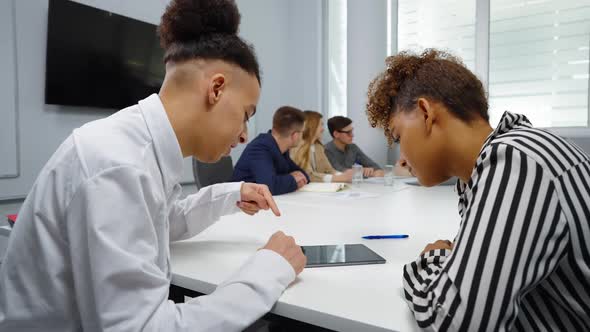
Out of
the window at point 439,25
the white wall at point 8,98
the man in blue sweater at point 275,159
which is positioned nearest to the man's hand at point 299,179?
the man in blue sweater at point 275,159

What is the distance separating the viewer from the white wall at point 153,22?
106 inches

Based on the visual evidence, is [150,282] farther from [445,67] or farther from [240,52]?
[445,67]

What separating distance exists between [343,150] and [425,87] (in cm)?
323

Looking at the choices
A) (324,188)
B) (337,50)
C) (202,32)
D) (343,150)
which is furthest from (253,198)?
(337,50)

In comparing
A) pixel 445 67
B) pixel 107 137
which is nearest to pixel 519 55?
pixel 445 67

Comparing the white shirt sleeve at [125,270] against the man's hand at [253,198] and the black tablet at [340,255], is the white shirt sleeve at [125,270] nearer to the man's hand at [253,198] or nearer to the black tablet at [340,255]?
the black tablet at [340,255]

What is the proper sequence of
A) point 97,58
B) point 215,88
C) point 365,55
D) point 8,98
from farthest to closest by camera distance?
point 365,55, point 97,58, point 8,98, point 215,88

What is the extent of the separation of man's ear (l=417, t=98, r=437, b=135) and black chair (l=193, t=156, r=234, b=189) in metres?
1.59

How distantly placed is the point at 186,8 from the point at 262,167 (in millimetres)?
1413

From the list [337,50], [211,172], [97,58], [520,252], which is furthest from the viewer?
[337,50]

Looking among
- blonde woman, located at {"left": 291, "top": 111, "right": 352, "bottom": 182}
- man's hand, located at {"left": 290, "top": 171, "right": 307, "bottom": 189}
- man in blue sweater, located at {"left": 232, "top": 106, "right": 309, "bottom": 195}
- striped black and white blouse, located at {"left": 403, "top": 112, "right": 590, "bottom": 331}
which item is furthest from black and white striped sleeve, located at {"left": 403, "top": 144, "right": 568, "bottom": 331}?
blonde woman, located at {"left": 291, "top": 111, "right": 352, "bottom": 182}

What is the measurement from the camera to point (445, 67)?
2.89 feet

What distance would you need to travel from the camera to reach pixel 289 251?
0.84 metres

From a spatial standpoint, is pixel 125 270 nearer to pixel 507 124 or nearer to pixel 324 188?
pixel 507 124
